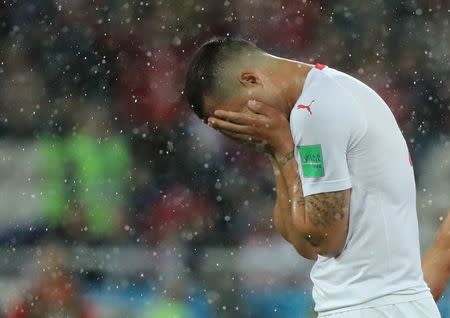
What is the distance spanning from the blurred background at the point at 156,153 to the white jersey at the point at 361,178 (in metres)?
4.03

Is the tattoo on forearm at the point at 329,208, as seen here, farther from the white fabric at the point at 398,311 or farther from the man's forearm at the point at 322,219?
the white fabric at the point at 398,311

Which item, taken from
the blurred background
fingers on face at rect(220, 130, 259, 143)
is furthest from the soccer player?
the blurred background

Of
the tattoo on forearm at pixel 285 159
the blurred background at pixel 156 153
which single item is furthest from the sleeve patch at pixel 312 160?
the blurred background at pixel 156 153

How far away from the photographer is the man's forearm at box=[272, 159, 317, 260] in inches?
106

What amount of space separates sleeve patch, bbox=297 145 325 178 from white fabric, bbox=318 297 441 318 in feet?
1.41

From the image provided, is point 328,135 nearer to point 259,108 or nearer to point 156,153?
point 259,108

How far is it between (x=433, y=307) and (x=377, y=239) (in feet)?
1.02

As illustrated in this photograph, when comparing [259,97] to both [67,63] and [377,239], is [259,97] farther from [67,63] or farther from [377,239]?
[67,63]

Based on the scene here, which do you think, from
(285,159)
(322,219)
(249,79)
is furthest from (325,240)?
(249,79)

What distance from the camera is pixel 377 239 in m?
2.62

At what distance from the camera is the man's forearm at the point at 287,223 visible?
2703 millimetres

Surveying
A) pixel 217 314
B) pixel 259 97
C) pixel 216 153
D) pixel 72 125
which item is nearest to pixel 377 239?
pixel 259 97

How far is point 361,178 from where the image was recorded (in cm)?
261

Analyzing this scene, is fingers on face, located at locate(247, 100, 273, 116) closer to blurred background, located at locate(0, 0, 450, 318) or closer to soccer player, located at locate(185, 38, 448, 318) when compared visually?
soccer player, located at locate(185, 38, 448, 318)
